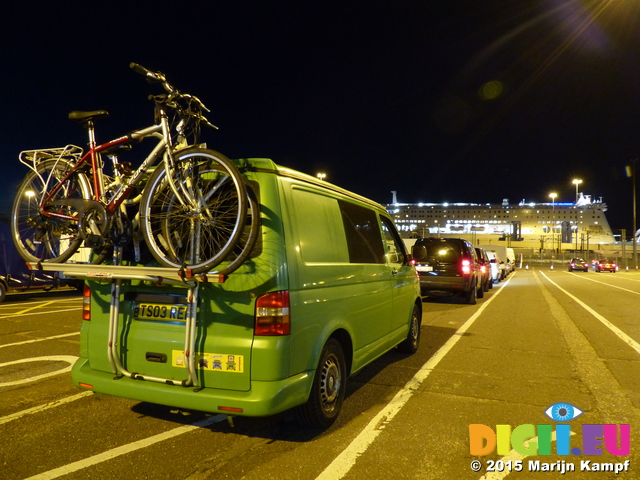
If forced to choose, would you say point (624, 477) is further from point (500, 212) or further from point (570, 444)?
point (500, 212)

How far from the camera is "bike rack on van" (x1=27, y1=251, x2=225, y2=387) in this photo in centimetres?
308

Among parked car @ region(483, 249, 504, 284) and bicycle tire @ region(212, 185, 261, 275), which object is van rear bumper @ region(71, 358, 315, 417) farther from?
parked car @ region(483, 249, 504, 284)

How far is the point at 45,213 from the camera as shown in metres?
4.35

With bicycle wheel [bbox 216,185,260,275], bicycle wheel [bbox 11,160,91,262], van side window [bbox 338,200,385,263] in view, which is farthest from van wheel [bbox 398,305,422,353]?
bicycle wheel [bbox 11,160,91,262]

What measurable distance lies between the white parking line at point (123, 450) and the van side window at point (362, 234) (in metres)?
1.94

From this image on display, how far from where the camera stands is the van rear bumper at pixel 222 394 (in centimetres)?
305

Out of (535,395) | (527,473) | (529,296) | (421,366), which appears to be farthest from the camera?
(529,296)

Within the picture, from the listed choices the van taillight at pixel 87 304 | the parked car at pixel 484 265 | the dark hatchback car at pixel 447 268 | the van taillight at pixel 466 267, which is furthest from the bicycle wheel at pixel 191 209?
the parked car at pixel 484 265

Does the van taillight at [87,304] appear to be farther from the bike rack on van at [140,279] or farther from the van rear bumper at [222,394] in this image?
the van rear bumper at [222,394]

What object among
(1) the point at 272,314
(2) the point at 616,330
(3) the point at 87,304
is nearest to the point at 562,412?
(1) the point at 272,314

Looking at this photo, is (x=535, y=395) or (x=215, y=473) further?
(x=535, y=395)

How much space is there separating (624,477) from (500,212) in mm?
164383

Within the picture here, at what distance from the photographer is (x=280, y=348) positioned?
A: 3.10m

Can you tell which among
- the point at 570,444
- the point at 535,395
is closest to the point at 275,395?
the point at 570,444
